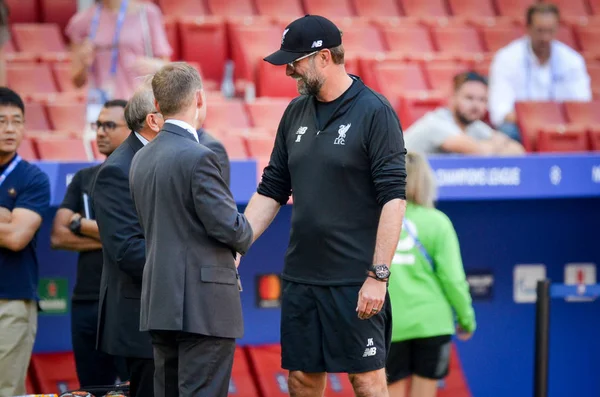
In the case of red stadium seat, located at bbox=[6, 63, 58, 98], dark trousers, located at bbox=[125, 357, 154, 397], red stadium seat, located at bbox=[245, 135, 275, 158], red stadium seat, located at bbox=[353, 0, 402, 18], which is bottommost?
dark trousers, located at bbox=[125, 357, 154, 397]

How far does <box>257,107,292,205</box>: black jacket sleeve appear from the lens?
472 centimetres

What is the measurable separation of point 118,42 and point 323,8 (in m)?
3.30

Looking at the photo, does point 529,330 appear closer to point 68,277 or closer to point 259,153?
point 259,153

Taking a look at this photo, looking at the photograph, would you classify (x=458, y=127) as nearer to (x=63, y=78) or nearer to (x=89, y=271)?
(x=89, y=271)

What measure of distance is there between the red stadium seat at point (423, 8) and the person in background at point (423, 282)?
17.6 feet

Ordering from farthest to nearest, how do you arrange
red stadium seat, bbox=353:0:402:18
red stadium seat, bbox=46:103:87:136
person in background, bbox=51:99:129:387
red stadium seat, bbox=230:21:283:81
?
red stadium seat, bbox=353:0:402:18, red stadium seat, bbox=230:21:283:81, red stadium seat, bbox=46:103:87:136, person in background, bbox=51:99:129:387

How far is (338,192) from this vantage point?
4453 mm

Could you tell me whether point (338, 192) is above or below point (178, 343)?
above

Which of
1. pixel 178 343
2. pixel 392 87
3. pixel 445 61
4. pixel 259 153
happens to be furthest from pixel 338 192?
pixel 445 61

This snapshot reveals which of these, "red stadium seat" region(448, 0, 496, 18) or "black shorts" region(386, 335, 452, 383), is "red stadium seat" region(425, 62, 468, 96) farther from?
"black shorts" region(386, 335, 452, 383)

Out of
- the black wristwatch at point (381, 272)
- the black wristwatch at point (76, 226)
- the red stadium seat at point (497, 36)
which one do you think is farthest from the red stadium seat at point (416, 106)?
the black wristwatch at point (381, 272)

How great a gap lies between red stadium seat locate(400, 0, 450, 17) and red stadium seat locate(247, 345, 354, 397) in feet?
16.0

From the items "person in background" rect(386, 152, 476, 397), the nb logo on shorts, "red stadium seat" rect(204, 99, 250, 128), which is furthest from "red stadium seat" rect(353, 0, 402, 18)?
the nb logo on shorts

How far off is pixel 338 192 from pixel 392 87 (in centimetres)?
481
